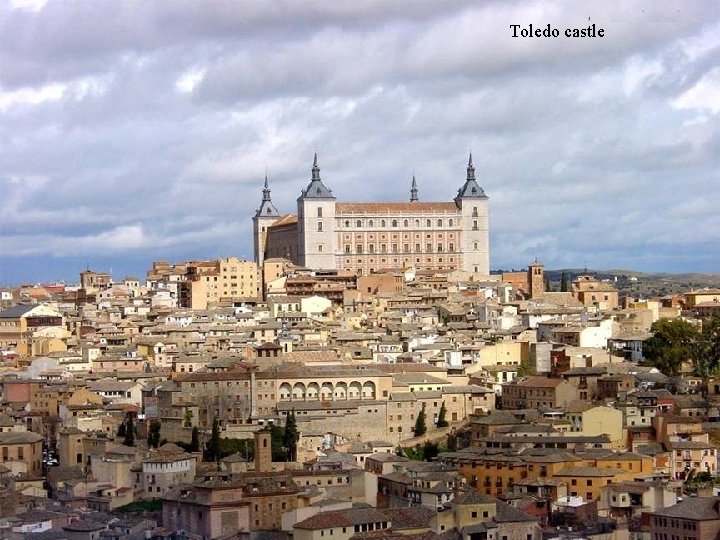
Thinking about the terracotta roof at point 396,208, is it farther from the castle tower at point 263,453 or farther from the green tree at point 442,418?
the castle tower at point 263,453

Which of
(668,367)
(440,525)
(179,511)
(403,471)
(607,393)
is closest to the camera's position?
(440,525)

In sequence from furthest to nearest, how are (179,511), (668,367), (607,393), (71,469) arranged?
(668,367) → (607,393) → (71,469) → (179,511)

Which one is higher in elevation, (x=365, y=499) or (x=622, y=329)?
(x=622, y=329)

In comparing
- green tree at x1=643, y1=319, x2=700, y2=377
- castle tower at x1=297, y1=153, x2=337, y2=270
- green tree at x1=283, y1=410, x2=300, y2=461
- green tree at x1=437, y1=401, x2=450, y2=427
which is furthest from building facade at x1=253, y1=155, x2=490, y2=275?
green tree at x1=283, y1=410, x2=300, y2=461

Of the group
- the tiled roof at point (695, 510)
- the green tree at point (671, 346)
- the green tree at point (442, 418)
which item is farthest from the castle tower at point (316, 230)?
the tiled roof at point (695, 510)

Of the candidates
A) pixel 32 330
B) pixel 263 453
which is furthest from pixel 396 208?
pixel 263 453

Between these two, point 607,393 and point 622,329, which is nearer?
point 607,393

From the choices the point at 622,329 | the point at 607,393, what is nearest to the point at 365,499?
the point at 607,393

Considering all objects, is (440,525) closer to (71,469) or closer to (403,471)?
(403,471)
